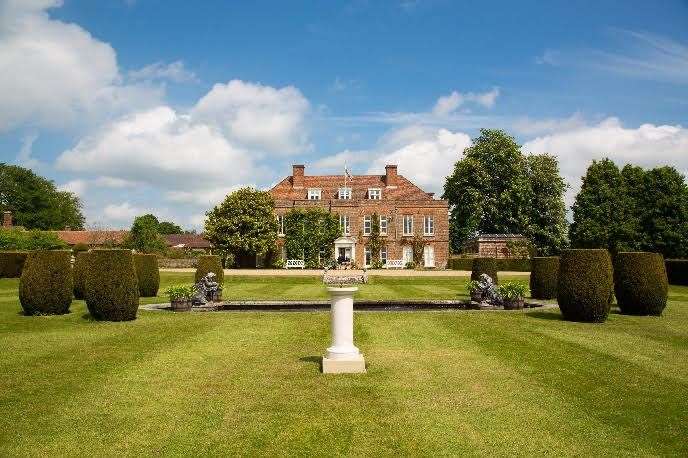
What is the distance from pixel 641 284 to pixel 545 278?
18.3ft

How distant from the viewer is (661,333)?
13.7 meters

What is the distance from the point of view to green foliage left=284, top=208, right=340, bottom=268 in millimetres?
51688

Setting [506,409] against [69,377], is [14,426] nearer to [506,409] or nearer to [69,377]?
[69,377]

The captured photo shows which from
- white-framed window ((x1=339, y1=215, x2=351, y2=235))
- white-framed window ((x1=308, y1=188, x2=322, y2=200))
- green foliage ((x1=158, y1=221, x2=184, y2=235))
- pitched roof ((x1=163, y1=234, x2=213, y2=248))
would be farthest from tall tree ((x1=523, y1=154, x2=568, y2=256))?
green foliage ((x1=158, y1=221, x2=184, y2=235))

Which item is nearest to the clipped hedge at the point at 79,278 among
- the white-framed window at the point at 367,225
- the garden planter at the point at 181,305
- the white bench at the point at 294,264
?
the garden planter at the point at 181,305

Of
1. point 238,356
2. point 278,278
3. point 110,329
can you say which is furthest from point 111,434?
point 278,278

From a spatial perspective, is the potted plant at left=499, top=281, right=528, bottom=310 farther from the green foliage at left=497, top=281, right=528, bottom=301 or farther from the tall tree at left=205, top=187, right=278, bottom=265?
the tall tree at left=205, top=187, right=278, bottom=265

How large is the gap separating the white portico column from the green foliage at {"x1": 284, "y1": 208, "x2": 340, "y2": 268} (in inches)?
1653

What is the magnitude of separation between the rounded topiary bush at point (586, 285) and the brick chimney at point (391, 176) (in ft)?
137

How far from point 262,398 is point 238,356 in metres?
2.99

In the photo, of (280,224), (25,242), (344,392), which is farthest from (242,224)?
(344,392)

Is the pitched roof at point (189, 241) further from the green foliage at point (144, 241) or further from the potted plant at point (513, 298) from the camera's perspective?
the potted plant at point (513, 298)

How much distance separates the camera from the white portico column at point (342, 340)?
9.30m

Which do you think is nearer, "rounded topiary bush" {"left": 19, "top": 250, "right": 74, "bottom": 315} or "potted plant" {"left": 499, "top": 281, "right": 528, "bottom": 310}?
"rounded topiary bush" {"left": 19, "top": 250, "right": 74, "bottom": 315}
